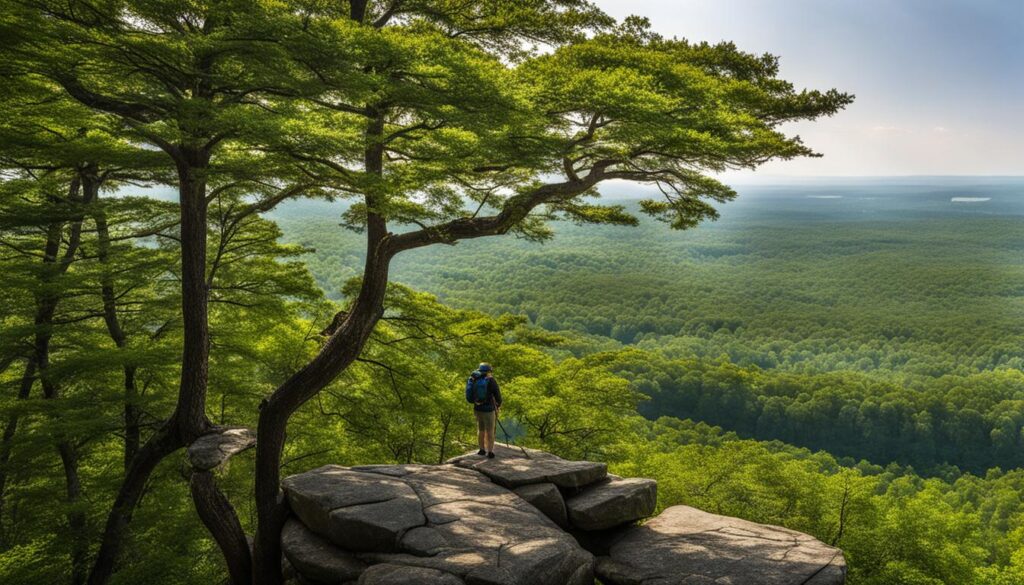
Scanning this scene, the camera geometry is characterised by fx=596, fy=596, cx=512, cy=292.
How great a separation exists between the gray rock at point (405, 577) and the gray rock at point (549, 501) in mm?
2588

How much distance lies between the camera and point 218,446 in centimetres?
973

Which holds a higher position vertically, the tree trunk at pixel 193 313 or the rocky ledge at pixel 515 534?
the tree trunk at pixel 193 313

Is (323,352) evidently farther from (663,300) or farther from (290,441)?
(663,300)

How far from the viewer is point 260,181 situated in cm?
988

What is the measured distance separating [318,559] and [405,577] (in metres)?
1.89

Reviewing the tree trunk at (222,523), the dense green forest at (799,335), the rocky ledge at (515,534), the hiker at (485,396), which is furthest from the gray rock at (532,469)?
the dense green forest at (799,335)

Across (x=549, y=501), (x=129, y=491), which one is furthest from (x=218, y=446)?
(x=549, y=501)

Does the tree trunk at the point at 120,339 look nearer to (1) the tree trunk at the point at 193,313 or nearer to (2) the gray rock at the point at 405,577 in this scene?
(1) the tree trunk at the point at 193,313

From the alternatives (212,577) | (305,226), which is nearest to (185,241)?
(212,577)

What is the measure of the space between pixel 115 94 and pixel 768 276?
672 feet

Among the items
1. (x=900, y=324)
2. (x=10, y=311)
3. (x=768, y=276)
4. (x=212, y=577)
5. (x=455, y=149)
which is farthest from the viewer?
(x=768, y=276)

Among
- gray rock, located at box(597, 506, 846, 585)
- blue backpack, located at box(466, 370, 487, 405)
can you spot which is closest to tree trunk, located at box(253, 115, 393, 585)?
blue backpack, located at box(466, 370, 487, 405)

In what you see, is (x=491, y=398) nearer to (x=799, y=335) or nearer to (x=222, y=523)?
(x=222, y=523)

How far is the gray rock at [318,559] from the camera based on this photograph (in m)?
7.80
